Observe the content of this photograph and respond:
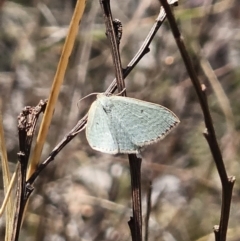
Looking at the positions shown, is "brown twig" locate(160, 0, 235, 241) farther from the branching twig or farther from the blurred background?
the blurred background

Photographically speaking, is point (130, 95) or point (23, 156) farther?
point (130, 95)

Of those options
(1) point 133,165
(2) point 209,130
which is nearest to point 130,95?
(1) point 133,165

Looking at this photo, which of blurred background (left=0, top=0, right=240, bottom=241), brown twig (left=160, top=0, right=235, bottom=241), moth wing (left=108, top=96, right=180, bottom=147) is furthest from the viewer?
blurred background (left=0, top=0, right=240, bottom=241)

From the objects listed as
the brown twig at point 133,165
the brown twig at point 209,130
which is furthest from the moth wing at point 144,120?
the brown twig at point 209,130

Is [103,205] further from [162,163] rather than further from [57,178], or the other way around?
[162,163]

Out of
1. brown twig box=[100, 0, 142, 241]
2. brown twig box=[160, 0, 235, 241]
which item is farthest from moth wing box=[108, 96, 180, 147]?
brown twig box=[160, 0, 235, 241]

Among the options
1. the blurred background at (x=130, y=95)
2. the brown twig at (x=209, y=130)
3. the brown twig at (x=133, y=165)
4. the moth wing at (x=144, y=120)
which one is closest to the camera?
the brown twig at (x=209, y=130)

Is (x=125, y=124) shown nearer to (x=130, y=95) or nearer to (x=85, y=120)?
(x=85, y=120)

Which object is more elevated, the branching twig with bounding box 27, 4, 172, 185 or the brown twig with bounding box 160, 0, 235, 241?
the branching twig with bounding box 27, 4, 172, 185

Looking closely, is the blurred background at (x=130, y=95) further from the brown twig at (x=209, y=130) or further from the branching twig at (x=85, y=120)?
the brown twig at (x=209, y=130)
